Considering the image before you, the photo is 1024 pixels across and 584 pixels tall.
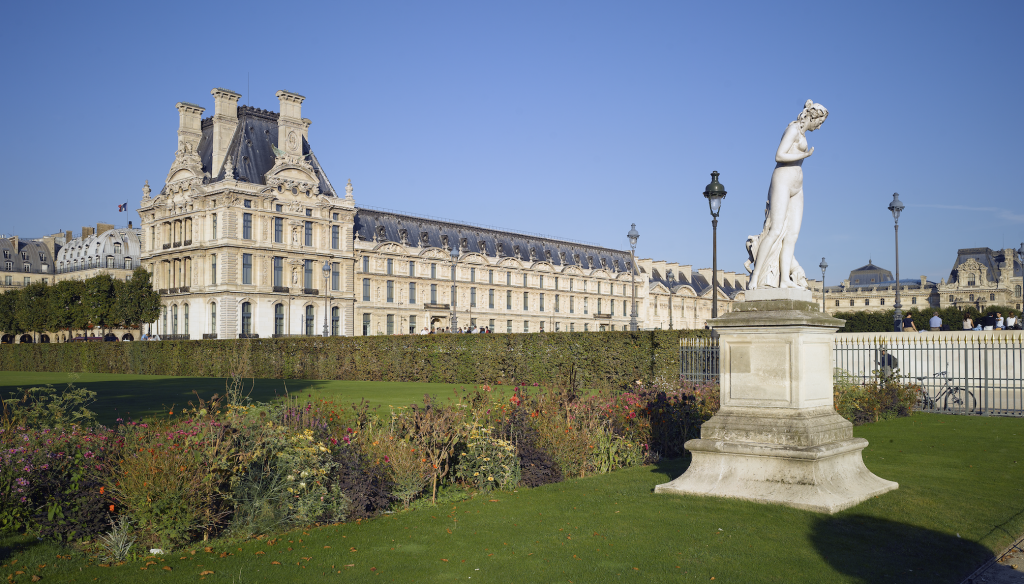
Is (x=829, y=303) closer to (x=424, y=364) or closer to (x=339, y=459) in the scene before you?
(x=424, y=364)

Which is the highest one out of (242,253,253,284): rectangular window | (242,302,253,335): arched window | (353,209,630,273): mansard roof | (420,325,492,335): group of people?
(353,209,630,273): mansard roof

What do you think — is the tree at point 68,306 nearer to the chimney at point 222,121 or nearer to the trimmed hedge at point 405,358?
the chimney at point 222,121

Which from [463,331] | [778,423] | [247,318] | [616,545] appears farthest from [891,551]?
[247,318]

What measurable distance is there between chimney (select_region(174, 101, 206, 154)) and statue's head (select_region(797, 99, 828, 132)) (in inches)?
2601

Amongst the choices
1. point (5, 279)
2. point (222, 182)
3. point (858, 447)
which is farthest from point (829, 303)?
point (858, 447)

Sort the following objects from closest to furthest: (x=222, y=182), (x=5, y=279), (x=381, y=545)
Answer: (x=381, y=545), (x=222, y=182), (x=5, y=279)

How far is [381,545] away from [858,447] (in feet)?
16.8

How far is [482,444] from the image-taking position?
927cm

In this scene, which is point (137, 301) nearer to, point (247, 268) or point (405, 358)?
point (247, 268)

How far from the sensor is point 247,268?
63.0 meters

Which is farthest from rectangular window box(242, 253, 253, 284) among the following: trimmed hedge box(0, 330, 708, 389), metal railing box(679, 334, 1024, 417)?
metal railing box(679, 334, 1024, 417)

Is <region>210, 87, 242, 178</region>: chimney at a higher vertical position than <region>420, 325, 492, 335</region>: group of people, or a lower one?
higher

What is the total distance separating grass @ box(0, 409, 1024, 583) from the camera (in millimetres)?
5859

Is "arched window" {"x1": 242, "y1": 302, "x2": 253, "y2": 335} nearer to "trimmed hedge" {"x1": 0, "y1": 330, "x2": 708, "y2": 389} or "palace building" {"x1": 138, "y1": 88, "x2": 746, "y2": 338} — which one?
"palace building" {"x1": 138, "y1": 88, "x2": 746, "y2": 338}
